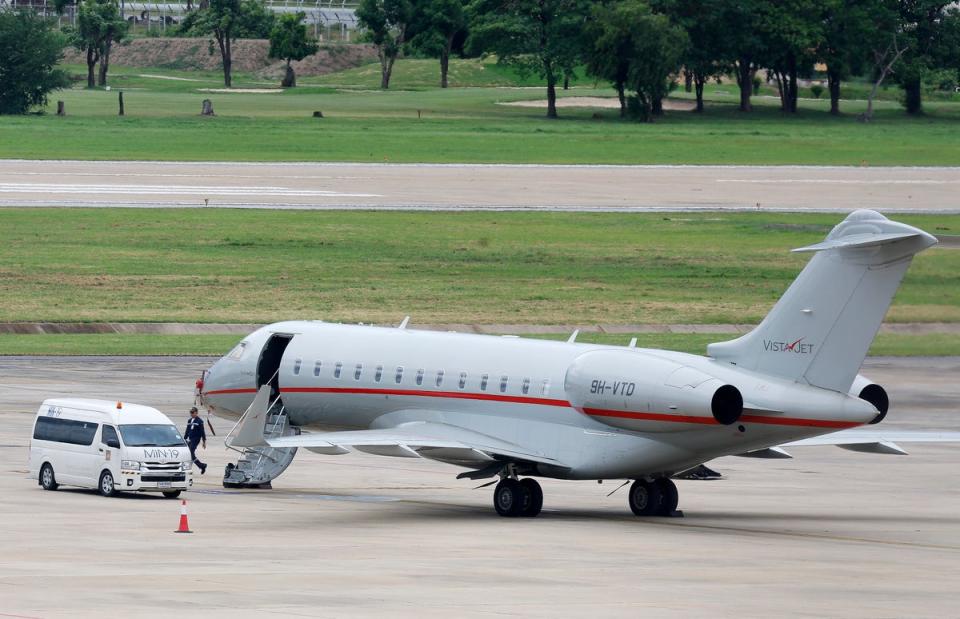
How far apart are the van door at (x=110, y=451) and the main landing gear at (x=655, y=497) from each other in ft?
40.7

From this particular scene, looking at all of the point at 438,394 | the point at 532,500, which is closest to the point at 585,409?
the point at 532,500

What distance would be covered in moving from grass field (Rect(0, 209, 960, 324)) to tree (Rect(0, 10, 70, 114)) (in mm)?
85096

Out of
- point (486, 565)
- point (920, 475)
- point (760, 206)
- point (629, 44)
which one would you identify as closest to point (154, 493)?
point (486, 565)

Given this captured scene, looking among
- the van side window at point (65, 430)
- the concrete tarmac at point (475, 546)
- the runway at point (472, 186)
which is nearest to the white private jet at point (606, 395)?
the concrete tarmac at point (475, 546)

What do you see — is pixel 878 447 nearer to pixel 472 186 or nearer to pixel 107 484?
pixel 107 484

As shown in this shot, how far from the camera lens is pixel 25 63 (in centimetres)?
19050

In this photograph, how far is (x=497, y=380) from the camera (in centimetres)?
4072

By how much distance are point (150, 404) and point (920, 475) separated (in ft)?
84.4

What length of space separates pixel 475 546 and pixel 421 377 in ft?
25.0

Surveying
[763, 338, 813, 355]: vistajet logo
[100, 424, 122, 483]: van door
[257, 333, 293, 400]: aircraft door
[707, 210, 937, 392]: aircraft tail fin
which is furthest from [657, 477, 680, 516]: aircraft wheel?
[100, 424, 122, 483]: van door

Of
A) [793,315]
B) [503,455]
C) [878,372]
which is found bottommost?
[878,372]

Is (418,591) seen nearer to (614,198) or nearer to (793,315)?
(793,315)

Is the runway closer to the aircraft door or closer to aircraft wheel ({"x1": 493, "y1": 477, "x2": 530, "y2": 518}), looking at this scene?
the aircraft door

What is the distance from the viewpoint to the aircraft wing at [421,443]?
1516 inches
